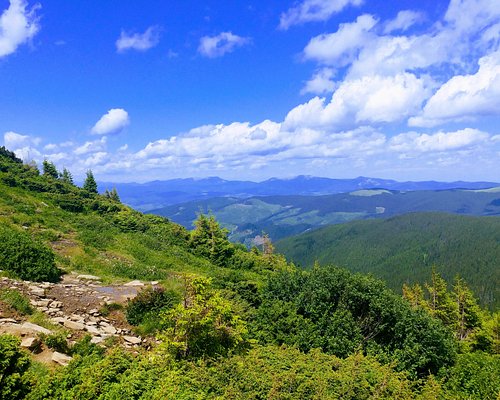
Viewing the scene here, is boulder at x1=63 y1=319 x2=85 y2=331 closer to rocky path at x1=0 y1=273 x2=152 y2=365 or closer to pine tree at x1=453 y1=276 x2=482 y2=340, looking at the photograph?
rocky path at x1=0 y1=273 x2=152 y2=365

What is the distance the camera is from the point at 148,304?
577 inches

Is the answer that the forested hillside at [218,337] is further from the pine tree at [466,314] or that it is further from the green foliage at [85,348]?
the pine tree at [466,314]

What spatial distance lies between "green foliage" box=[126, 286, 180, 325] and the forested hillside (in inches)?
1.9

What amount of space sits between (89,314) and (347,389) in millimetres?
10554

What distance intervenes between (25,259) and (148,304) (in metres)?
7.03

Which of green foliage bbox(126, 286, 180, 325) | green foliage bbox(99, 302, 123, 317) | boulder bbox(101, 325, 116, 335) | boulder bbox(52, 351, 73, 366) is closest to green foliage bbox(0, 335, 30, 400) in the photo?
A: boulder bbox(52, 351, 73, 366)

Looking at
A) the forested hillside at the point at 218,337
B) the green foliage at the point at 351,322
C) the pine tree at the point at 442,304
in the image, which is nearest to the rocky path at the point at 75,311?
the forested hillside at the point at 218,337

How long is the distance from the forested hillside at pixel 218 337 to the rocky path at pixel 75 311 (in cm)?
25

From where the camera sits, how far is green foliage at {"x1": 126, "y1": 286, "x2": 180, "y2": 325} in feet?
46.1

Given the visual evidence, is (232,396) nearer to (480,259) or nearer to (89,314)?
(89,314)

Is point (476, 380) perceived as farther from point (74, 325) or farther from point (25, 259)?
point (25, 259)

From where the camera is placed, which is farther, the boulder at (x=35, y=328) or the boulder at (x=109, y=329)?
the boulder at (x=109, y=329)

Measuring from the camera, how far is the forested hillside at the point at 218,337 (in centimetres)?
802

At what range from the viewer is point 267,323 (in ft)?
54.1
